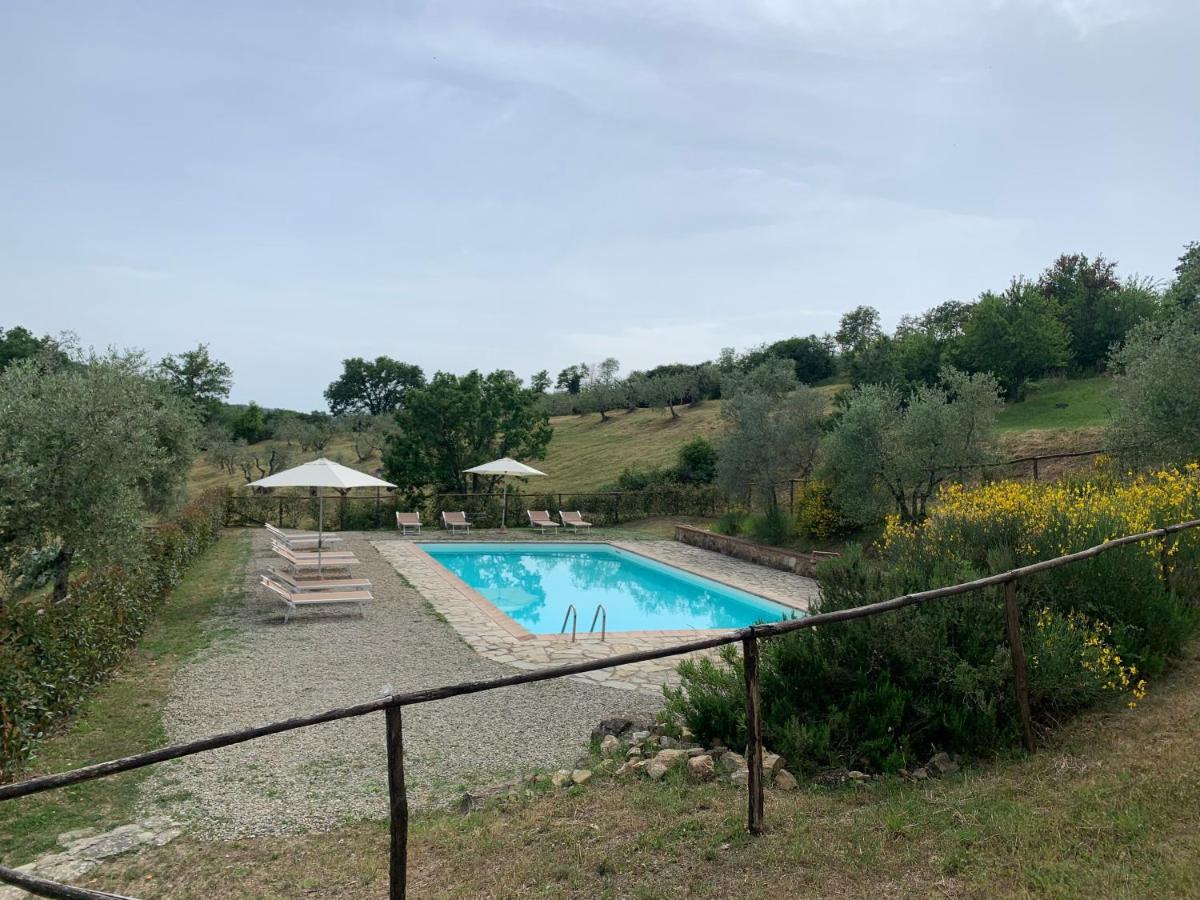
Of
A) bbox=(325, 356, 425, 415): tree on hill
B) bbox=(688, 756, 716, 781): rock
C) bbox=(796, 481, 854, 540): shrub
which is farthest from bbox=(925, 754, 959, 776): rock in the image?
bbox=(325, 356, 425, 415): tree on hill

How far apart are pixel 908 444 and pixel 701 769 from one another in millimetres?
13205

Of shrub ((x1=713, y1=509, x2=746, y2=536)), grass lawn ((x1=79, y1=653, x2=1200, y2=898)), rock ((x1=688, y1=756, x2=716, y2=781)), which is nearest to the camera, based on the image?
grass lawn ((x1=79, y1=653, x2=1200, y2=898))

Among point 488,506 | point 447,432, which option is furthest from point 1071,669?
point 447,432

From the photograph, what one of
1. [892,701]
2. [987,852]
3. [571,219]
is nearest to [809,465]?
[571,219]

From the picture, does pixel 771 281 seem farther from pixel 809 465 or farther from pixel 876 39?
pixel 876 39

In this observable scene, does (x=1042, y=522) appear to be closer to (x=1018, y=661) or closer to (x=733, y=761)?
(x=1018, y=661)

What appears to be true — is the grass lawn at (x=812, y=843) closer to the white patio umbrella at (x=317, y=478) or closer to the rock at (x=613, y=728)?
the rock at (x=613, y=728)

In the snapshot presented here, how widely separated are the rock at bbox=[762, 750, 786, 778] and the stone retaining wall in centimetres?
1052

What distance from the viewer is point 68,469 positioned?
982cm

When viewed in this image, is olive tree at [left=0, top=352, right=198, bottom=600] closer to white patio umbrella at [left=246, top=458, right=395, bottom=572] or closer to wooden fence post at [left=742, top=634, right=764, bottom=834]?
white patio umbrella at [left=246, top=458, right=395, bottom=572]

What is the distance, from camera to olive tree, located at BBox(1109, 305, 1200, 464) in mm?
11688

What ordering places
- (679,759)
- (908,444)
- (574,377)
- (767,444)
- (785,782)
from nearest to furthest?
(785,782) < (679,759) < (908,444) < (767,444) < (574,377)

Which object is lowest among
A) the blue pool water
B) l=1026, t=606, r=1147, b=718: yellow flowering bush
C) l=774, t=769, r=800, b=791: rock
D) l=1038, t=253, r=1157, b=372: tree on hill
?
the blue pool water

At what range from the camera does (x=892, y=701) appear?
16.1 ft
